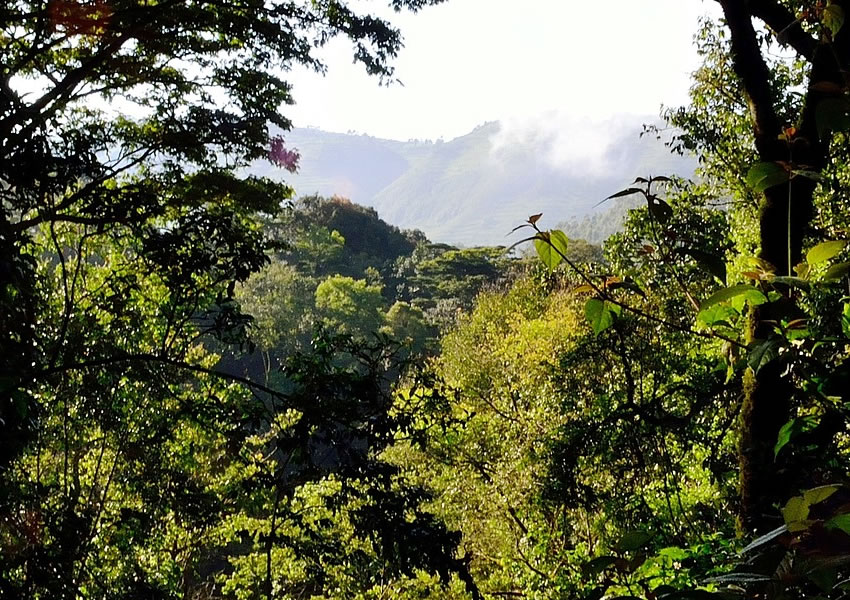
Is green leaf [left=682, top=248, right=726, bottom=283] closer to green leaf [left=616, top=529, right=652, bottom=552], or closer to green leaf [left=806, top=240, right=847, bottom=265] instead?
green leaf [left=806, top=240, right=847, bottom=265]

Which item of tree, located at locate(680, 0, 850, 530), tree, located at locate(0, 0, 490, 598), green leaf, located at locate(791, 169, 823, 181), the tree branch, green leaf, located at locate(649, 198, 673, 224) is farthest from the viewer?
tree, located at locate(0, 0, 490, 598)

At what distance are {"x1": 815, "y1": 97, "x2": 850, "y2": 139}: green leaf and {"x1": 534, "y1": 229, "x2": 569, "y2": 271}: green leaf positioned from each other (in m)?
0.30

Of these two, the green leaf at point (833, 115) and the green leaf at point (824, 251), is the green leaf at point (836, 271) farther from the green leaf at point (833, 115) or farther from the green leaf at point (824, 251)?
the green leaf at point (833, 115)

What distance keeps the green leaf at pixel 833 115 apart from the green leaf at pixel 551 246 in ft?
0.98

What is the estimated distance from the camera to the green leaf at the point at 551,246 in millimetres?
801

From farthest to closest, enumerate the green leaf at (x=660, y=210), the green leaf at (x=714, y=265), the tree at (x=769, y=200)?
the tree at (x=769, y=200) < the green leaf at (x=660, y=210) < the green leaf at (x=714, y=265)

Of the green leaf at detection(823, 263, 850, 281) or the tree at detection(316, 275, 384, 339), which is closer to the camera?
the green leaf at detection(823, 263, 850, 281)

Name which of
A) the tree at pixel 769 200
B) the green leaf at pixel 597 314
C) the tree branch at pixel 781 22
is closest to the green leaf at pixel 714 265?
the green leaf at pixel 597 314

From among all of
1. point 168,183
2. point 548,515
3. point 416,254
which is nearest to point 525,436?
point 548,515

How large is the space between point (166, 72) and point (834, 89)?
657 cm

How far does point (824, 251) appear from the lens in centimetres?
63

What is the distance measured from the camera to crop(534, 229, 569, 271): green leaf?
801 millimetres

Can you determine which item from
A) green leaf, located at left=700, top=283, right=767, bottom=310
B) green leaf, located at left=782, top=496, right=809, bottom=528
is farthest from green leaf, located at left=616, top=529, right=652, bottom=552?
green leaf, located at left=700, top=283, right=767, bottom=310

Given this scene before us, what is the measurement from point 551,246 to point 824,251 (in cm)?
30
